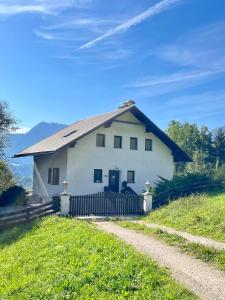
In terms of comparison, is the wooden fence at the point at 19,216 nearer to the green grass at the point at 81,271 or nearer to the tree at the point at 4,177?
the green grass at the point at 81,271

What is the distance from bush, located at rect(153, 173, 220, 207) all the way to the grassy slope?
429 cm

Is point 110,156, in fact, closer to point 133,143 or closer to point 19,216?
point 133,143

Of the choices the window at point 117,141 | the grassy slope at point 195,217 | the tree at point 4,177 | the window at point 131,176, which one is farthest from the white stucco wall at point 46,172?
the grassy slope at point 195,217

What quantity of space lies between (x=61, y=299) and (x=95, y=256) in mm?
2610

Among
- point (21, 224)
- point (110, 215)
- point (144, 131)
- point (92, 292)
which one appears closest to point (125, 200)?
point (110, 215)

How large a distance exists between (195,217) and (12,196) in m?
19.3

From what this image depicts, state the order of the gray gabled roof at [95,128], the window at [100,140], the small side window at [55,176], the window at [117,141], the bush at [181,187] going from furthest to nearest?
the window at [117,141], the small side window at [55,176], the window at [100,140], the gray gabled roof at [95,128], the bush at [181,187]

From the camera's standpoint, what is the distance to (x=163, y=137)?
33906mm

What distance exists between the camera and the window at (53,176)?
104ft

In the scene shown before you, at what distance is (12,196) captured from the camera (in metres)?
31.9

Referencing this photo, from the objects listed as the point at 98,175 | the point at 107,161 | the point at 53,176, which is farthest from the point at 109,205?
the point at 53,176

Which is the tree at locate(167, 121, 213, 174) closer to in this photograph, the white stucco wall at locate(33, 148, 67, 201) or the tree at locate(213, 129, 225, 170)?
the tree at locate(213, 129, 225, 170)

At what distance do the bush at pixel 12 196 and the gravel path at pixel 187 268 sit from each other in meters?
18.2

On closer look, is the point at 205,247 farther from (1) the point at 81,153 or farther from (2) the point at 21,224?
(1) the point at 81,153
